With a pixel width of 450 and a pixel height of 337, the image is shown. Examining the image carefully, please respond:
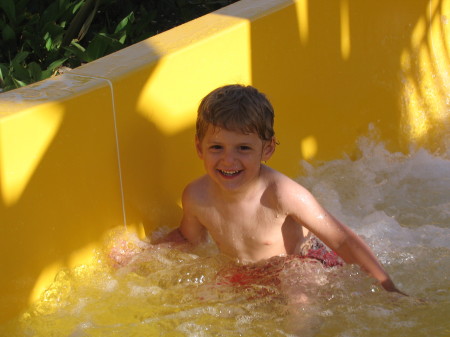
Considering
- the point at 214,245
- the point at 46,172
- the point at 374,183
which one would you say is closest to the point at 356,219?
the point at 374,183

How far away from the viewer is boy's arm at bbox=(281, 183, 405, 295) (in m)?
2.94

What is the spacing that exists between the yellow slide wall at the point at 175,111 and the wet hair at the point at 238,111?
0.30 m

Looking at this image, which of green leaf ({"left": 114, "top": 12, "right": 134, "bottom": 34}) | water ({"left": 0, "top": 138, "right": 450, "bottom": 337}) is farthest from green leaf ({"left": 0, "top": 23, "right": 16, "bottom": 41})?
water ({"left": 0, "top": 138, "right": 450, "bottom": 337})

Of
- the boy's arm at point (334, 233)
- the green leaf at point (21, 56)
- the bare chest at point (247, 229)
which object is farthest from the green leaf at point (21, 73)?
the boy's arm at point (334, 233)

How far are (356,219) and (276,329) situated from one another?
3.54 feet

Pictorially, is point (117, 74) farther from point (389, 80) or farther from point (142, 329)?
point (389, 80)

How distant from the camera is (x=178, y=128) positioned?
10.8 feet

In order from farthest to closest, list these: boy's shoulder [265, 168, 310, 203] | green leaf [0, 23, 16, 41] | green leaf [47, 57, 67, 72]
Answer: green leaf [0, 23, 16, 41] → green leaf [47, 57, 67, 72] → boy's shoulder [265, 168, 310, 203]

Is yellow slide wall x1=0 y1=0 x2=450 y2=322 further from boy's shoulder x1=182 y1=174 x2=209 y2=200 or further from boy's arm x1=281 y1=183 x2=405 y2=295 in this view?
boy's arm x1=281 y1=183 x2=405 y2=295

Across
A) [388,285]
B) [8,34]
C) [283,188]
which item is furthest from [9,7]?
[388,285]

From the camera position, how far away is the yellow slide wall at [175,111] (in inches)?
109

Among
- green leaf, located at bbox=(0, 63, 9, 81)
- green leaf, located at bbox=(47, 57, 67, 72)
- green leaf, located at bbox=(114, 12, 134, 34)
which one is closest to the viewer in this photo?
green leaf, located at bbox=(0, 63, 9, 81)

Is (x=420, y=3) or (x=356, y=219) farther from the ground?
(x=420, y=3)

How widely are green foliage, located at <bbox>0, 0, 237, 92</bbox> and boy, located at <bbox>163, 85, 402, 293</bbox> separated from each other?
5.01 ft
